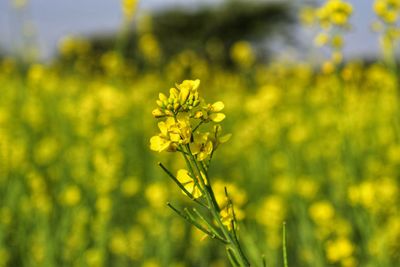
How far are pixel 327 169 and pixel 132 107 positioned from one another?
222 cm

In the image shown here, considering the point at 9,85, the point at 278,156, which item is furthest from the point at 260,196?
the point at 9,85

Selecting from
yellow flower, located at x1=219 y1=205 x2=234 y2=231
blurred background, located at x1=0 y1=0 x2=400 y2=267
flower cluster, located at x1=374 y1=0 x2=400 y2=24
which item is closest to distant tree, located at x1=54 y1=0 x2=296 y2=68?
blurred background, located at x1=0 y1=0 x2=400 y2=267

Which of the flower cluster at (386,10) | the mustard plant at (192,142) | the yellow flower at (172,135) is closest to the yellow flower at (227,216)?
the mustard plant at (192,142)

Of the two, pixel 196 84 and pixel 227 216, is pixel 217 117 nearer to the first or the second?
pixel 196 84

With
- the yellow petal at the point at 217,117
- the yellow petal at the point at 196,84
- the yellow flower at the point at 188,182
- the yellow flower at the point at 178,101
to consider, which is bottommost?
the yellow flower at the point at 188,182

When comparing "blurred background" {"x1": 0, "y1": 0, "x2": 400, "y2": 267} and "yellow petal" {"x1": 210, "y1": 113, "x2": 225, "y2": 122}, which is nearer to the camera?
"yellow petal" {"x1": 210, "y1": 113, "x2": 225, "y2": 122}

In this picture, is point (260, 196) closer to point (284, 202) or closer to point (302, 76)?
point (284, 202)

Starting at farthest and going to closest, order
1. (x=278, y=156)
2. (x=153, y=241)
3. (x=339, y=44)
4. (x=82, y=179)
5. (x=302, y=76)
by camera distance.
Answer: (x=302, y=76) < (x=278, y=156) < (x=82, y=179) < (x=153, y=241) < (x=339, y=44)

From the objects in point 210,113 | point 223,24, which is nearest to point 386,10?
point 210,113

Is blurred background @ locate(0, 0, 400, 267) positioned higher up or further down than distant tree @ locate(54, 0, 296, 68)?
further down

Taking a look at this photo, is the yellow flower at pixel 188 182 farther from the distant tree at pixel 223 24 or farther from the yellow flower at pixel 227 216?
the distant tree at pixel 223 24

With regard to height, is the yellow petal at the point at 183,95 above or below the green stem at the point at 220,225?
above

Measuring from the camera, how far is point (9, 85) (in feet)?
20.8

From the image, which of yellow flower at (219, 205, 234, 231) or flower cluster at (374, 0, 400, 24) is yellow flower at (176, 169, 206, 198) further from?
flower cluster at (374, 0, 400, 24)
